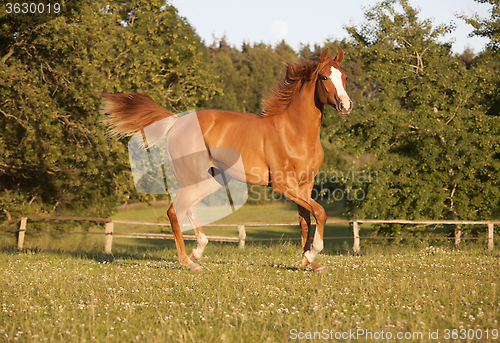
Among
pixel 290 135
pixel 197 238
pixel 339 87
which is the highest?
pixel 339 87

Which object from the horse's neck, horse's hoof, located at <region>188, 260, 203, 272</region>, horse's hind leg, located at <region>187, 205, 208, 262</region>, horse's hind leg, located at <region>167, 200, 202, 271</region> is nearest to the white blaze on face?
the horse's neck

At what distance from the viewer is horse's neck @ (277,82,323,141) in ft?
22.4

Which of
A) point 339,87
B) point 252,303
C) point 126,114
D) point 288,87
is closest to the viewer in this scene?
point 252,303

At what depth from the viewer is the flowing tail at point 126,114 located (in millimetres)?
7930

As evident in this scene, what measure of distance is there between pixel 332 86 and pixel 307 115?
2.10ft

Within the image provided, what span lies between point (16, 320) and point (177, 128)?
13.8 feet

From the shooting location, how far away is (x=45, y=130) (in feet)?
47.1

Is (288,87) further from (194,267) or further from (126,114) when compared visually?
(194,267)

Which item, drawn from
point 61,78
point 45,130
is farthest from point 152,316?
point 61,78

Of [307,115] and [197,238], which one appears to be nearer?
[307,115]

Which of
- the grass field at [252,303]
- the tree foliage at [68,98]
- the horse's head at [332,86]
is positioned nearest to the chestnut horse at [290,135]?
the horse's head at [332,86]

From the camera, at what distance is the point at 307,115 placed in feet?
22.4

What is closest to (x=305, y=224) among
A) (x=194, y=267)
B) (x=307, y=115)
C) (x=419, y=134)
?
(x=307, y=115)

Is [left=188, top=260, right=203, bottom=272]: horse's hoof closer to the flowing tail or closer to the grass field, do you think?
the grass field
